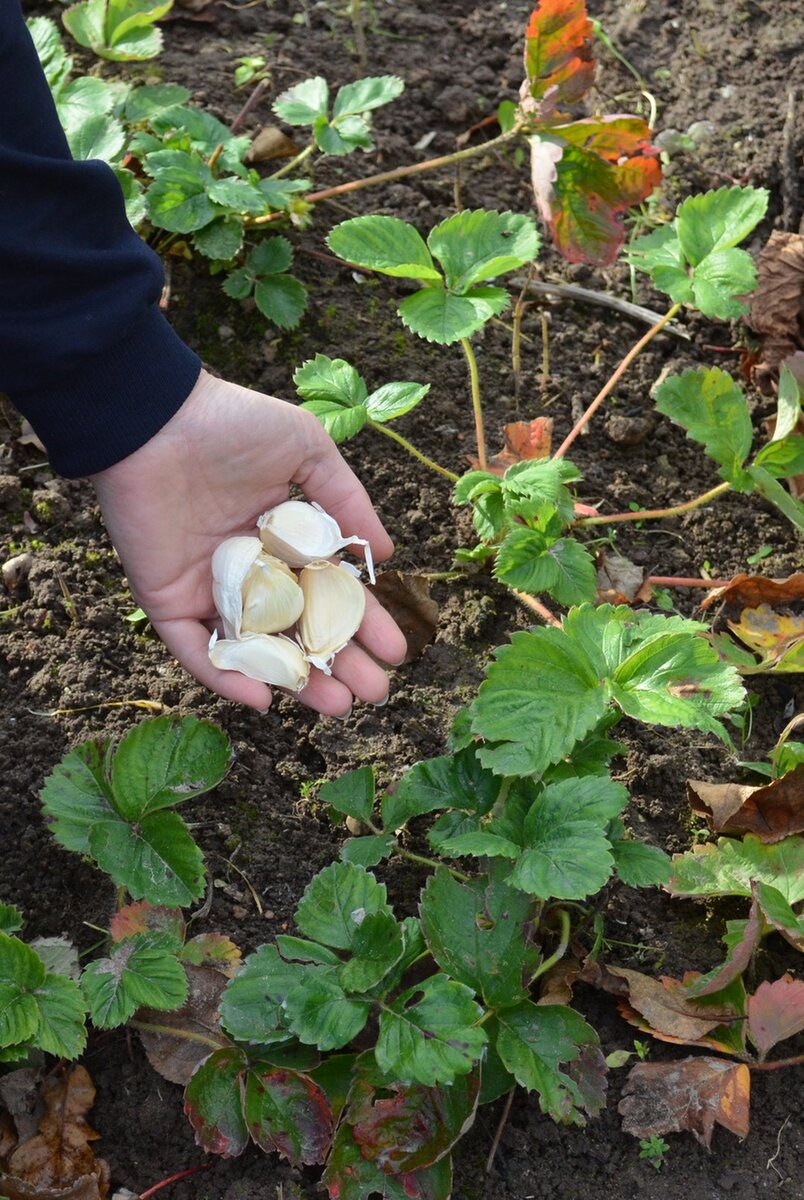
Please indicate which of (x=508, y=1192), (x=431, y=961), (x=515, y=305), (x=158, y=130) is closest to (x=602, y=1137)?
(x=508, y=1192)

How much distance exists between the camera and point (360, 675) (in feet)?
6.14

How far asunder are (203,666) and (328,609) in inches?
8.6

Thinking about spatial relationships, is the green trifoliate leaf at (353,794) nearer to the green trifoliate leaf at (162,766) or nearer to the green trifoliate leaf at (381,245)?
the green trifoliate leaf at (162,766)

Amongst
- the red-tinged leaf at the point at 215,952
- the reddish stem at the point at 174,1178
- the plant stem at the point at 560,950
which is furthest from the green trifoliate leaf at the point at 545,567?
the reddish stem at the point at 174,1178

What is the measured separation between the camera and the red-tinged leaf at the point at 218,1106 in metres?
1.49

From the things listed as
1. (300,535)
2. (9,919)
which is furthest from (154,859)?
(300,535)

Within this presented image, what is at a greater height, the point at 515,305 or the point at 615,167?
the point at 615,167

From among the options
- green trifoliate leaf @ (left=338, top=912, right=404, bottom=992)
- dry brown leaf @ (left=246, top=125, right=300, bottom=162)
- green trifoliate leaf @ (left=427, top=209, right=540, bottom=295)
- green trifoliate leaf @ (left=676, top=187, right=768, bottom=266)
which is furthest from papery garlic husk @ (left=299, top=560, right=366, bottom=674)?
dry brown leaf @ (left=246, top=125, right=300, bottom=162)

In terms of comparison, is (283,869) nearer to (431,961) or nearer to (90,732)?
(431,961)

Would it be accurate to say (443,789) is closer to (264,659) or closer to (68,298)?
(264,659)

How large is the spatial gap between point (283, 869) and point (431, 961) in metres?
0.28

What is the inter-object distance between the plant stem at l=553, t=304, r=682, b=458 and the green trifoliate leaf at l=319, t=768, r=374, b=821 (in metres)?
0.81

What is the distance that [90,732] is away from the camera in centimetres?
192

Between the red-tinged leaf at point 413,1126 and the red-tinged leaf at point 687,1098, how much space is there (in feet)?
0.88
